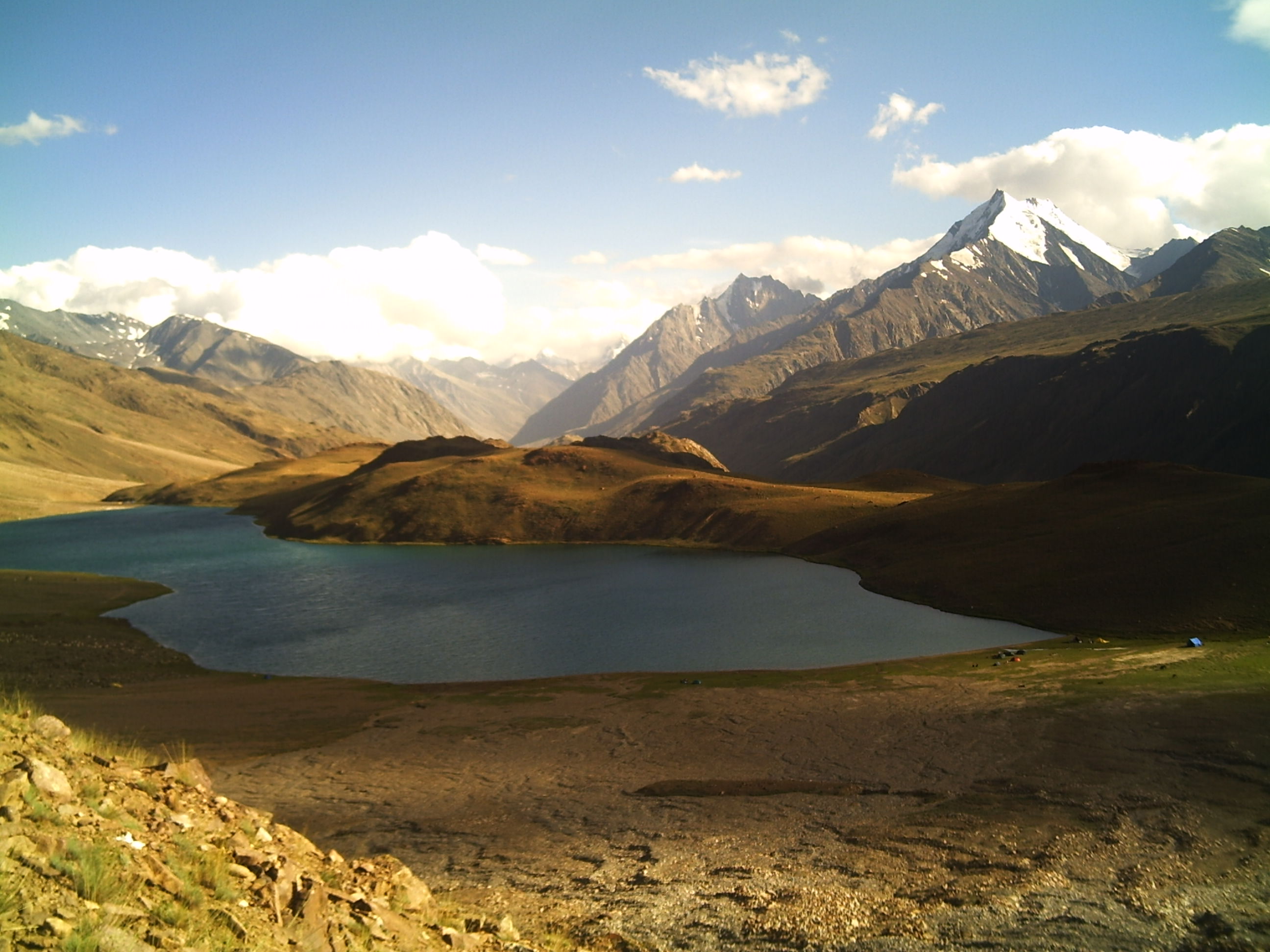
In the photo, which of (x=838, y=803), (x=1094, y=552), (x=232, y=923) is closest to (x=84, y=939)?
(x=232, y=923)

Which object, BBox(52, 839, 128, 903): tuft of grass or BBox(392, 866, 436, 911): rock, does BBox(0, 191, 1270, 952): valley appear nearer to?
BBox(392, 866, 436, 911): rock

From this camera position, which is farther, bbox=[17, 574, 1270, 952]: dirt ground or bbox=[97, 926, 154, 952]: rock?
bbox=[17, 574, 1270, 952]: dirt ground

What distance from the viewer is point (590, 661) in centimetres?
6084

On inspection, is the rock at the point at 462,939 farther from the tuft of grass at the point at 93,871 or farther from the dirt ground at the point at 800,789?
the tuft of grass at the point at 93,871

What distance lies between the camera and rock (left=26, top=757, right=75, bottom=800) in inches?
576

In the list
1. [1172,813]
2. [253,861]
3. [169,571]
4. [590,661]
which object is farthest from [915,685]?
[169,571]

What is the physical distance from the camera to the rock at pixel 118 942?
10.5 metres

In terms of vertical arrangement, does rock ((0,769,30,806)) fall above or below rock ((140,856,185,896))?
Result: above

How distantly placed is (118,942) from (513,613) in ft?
229

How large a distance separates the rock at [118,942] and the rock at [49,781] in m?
5.02

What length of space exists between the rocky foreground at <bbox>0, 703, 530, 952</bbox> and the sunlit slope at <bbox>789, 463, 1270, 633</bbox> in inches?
2401

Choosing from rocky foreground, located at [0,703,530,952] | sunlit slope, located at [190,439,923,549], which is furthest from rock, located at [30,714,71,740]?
sunlit slope, located at [190,439,923,549]

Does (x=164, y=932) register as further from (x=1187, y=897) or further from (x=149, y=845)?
(x=1187, y=897)

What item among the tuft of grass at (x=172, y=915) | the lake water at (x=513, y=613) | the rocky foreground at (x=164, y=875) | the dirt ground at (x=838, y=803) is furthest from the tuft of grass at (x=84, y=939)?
the lake water at (x=513, y=613)
